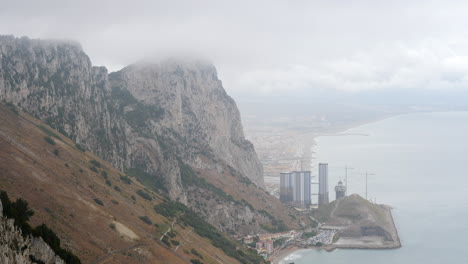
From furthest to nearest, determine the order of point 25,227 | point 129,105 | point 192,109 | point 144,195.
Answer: point 192,109 < point 129,105 < point 144,195 < point 25,227

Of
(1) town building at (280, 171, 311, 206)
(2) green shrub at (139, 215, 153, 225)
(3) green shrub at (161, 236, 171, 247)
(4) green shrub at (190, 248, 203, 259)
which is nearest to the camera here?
(3) green shrub at (161, 236, 171, 247)

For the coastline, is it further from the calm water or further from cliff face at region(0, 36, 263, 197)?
cliff face at region(0, 36, 263, 197)

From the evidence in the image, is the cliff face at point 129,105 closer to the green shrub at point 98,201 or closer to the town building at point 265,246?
the town building at point 265,246

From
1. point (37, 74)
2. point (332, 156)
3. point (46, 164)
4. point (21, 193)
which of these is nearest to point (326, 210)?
point (37, 74)

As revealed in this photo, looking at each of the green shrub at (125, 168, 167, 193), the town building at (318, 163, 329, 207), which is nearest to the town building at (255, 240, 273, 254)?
the green shrub at (125, 168, 167, 193)

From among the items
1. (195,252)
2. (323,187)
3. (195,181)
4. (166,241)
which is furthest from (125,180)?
(323,187)

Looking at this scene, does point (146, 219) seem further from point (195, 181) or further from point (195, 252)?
point (195, 181)
